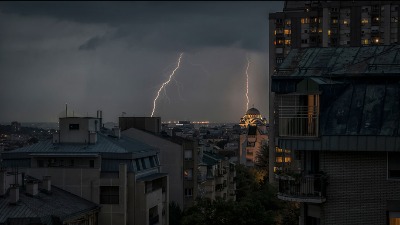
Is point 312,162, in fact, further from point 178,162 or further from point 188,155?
point 188,155

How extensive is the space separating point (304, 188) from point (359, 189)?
5.05ft

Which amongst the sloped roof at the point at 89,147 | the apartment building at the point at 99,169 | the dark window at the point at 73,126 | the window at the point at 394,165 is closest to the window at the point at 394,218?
the window at the point at 394,165

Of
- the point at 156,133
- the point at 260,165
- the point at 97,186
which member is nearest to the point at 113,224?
the point at 97,186

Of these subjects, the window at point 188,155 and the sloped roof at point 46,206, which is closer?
the sloped roof at point 46,206

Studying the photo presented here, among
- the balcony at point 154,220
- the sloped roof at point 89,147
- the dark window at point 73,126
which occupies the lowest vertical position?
the balcony at point 154,220

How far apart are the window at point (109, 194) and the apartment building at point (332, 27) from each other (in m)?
77.1

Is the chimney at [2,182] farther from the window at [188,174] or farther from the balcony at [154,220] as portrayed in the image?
the window at [188,174]

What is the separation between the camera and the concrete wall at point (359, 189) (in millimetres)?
18828

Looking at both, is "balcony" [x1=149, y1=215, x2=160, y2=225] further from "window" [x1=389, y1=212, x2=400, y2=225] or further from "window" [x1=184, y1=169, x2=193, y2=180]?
"window" [x1=389, y1=212, x2=400, y2=225]

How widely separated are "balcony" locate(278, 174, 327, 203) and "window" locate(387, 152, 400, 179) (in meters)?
1.82

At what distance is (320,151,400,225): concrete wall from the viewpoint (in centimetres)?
1883

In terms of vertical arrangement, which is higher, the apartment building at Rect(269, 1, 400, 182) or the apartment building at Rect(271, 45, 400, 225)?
the apartment building at Rect(269, 1, 400, 182)

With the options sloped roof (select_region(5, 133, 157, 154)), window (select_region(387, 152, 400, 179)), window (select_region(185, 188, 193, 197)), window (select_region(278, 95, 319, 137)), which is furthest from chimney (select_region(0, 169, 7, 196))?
window (select_region(387, 152, 400, 179))

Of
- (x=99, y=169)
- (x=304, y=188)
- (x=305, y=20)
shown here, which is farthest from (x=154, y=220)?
(x=305, y=20)
